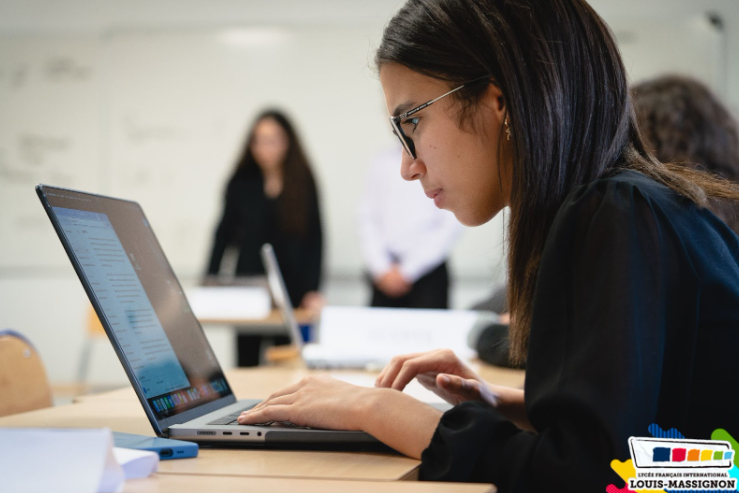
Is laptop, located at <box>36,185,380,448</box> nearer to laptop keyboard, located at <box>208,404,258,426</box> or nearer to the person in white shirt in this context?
laptop keyboard, located at <box>208,404,258,426</box>

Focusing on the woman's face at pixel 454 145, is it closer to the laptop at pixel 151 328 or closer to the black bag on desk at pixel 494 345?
the laptop at pixel 151 328

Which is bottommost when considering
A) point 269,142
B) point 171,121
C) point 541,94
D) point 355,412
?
point 355,412

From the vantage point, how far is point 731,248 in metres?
0.88

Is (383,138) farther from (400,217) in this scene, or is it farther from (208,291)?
(208,291)

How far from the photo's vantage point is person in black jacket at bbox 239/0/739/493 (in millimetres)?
720

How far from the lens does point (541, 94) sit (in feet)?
2.89

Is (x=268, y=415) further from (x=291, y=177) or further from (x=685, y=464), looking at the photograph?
(x=291, y=177)

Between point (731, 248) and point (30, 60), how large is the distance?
482cm

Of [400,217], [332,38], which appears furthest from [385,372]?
[332,38]

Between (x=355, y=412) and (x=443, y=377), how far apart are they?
249mm

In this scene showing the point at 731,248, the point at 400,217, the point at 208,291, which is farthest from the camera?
the point at 400,217

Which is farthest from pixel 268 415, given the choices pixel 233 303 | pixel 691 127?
pixel 233 303

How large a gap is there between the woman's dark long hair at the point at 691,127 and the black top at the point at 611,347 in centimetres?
130

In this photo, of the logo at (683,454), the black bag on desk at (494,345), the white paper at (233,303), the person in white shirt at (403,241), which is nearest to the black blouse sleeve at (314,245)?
the person in white shirt at (403,241)
